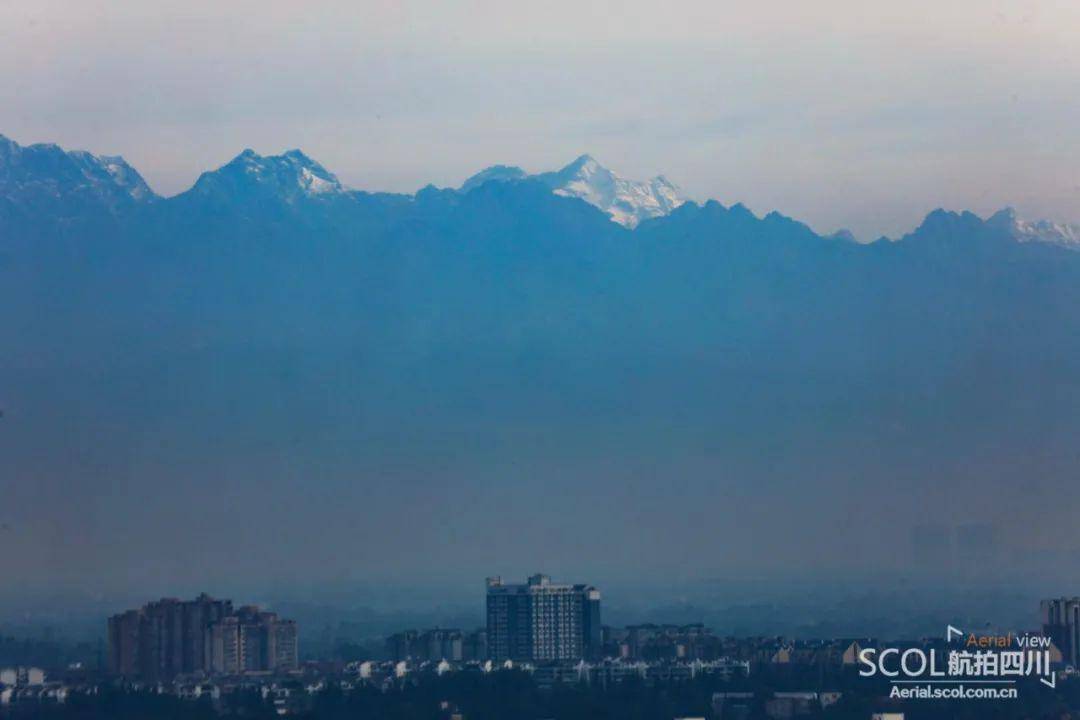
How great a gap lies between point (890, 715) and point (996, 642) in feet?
4.93

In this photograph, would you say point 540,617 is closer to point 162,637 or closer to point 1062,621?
point 162,637

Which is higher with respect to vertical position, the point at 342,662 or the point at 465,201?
the point at 465,201

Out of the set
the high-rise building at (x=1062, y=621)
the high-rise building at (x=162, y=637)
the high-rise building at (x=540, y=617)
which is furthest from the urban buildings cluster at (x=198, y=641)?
the high-rise building at (x=1062, y=621)

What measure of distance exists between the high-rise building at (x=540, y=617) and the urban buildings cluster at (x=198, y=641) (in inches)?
65.3

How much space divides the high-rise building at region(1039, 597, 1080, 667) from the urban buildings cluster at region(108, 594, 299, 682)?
577 centimetres

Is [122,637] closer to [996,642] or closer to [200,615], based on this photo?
[200,615]

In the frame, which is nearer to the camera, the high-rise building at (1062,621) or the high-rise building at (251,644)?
the high-rise building at (251,644)

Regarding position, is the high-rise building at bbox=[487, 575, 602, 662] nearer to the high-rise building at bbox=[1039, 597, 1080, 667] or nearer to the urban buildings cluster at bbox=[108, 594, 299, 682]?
the urban buildings cluster at bbox=[108, 594, 299, 682]

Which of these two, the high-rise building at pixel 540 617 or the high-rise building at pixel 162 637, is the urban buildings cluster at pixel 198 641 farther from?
the high-rise building at pixel 540 617

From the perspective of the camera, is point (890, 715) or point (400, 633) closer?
point (890, 715)

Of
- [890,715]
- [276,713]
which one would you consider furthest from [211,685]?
[890,715]

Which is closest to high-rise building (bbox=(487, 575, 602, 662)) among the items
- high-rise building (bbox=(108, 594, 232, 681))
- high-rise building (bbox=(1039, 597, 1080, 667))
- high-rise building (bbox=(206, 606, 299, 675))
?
high-rise building (bbox=(206, 606, 299, 675))

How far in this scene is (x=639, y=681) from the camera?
18062 millimetres

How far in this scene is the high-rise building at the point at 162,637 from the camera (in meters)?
17.4
